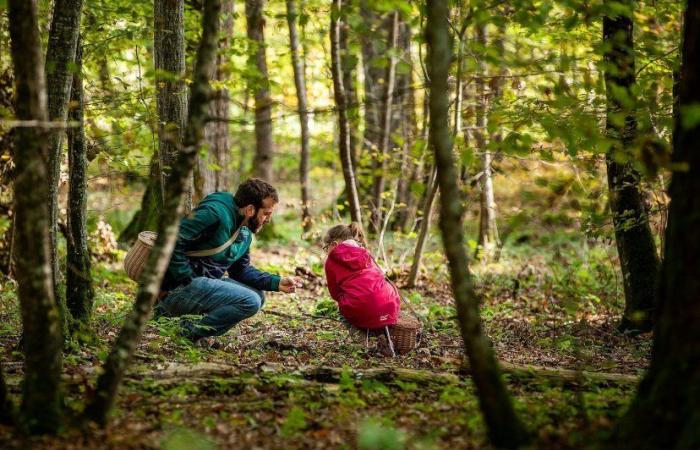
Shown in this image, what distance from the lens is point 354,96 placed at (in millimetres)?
13789

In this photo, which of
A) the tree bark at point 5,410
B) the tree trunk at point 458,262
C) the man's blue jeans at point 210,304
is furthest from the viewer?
the man's blue jeans at point 210,304

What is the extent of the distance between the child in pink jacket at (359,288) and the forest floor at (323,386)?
0.38 metres

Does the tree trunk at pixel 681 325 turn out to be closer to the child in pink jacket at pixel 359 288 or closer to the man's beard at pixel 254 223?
the child in pink jacket at pixel 359 288

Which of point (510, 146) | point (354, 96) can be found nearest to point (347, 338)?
point (510, 146)

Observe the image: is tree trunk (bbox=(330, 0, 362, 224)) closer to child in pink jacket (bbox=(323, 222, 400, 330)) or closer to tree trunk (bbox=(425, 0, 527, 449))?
child in pink jacket (bbox=(323, 222, 400, 330))

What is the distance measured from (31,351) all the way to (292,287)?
322cm

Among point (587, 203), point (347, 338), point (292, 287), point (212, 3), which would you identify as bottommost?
point (347, 338)

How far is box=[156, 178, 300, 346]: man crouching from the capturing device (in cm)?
594

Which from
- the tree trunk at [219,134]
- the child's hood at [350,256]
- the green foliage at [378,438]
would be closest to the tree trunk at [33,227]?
the green foliage at [378,438]

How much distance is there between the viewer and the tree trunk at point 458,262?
3.24 metres

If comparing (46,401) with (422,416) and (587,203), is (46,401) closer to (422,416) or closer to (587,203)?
(422,416)

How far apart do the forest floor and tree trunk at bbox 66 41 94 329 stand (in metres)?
0.37

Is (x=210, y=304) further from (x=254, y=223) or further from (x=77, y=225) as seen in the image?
(x=77, y=225)

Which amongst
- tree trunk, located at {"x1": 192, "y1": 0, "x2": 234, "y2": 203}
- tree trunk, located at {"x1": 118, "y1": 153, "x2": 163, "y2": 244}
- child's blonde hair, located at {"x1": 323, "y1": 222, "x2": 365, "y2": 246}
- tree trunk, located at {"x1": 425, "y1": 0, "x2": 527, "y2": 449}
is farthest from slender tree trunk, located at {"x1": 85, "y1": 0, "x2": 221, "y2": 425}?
tree trunk, located at {"x1": 192, "y1": 0, "x2": 234, "y2": 203}
